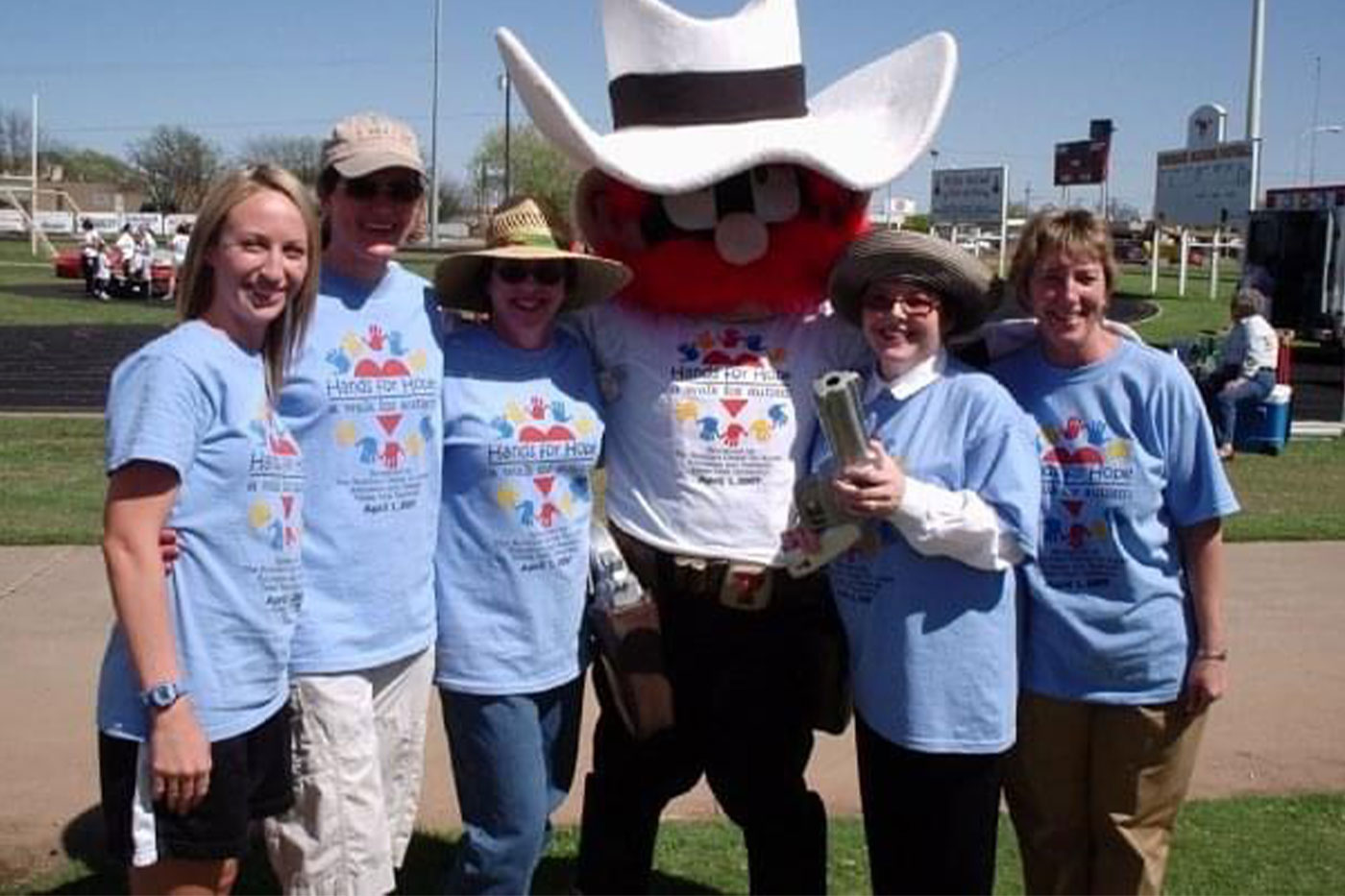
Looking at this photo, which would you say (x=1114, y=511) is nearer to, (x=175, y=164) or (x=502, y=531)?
(x=502, y=531)

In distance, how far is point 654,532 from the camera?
11.2ft

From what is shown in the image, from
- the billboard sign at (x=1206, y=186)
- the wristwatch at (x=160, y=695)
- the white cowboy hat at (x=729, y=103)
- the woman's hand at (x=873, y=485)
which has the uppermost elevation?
the billboard sign at (x=1206, y=186)

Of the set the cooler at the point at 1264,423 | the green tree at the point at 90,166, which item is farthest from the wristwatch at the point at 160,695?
the green tree at the point at 90,166

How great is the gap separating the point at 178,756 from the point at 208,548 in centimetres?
37

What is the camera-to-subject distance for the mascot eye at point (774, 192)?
347 centimetres

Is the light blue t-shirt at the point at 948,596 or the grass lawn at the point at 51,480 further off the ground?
the light blue t-shirt at the point at 948,596

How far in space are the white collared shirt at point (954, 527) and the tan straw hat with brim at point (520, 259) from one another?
0.92 m

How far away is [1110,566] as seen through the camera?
309 cm

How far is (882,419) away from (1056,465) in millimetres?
403

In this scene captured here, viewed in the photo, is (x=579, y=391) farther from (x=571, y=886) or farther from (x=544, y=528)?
(x=571, y=886)

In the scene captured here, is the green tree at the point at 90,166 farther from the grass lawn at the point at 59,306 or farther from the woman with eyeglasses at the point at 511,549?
the woman with eyeglasses at the point at 511,549

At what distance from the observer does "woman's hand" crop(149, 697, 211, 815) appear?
8.22ft

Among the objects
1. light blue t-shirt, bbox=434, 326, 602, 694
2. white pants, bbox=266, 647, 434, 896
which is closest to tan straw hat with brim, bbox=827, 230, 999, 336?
light blue t-shirt, bbox=434, 326, 602, 694

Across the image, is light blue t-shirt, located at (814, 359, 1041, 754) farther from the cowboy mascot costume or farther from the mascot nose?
the mascot nose
